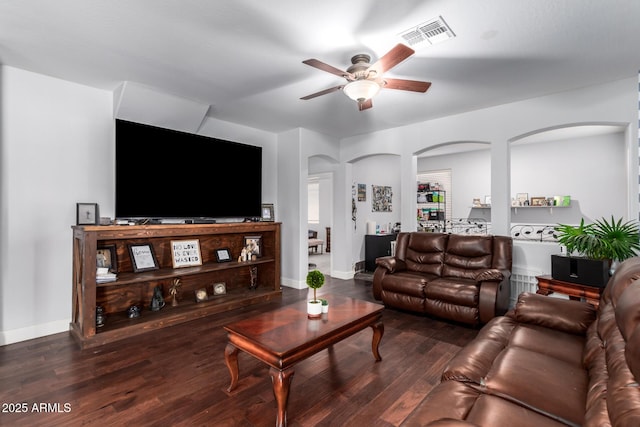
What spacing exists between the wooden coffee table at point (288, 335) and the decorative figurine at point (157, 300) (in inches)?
74.5

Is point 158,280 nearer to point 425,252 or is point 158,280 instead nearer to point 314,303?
point 314,303

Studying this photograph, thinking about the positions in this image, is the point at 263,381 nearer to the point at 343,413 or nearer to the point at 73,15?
the point at 343,413

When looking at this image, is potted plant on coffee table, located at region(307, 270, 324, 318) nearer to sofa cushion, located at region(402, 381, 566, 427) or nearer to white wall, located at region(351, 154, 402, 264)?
sofa cushion, located at region(402, 381, 566, 427)

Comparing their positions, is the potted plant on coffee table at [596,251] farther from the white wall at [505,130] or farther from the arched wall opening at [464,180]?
the arched wall opening at [464,180]

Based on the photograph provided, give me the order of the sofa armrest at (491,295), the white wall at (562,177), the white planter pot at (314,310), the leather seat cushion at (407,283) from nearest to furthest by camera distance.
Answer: the white planter pot at (314,310) < the sofa armrest at (491,295) < the leather seat cushion at (407,283) < the white wall at (562,177)

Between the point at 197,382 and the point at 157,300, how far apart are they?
1.69 m

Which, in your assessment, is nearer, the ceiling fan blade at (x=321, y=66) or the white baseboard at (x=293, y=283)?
the ceiling fan blade at (x=321, y=66)

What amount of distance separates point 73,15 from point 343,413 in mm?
3233

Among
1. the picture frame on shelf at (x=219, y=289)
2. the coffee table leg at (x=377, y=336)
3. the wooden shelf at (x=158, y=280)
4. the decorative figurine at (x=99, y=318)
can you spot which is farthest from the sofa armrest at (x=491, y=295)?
the decorative figurine at (x=99, y=318)

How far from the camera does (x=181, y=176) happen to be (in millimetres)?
3879

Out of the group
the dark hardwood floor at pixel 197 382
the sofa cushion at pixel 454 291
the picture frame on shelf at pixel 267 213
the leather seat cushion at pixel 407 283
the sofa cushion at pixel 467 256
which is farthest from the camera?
the picture frame on shelf at pixel 267 213

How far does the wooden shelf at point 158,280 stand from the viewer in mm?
2965

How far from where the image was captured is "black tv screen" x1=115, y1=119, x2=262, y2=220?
344cm

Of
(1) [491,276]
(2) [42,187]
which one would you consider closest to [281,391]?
(1) [491,276]
